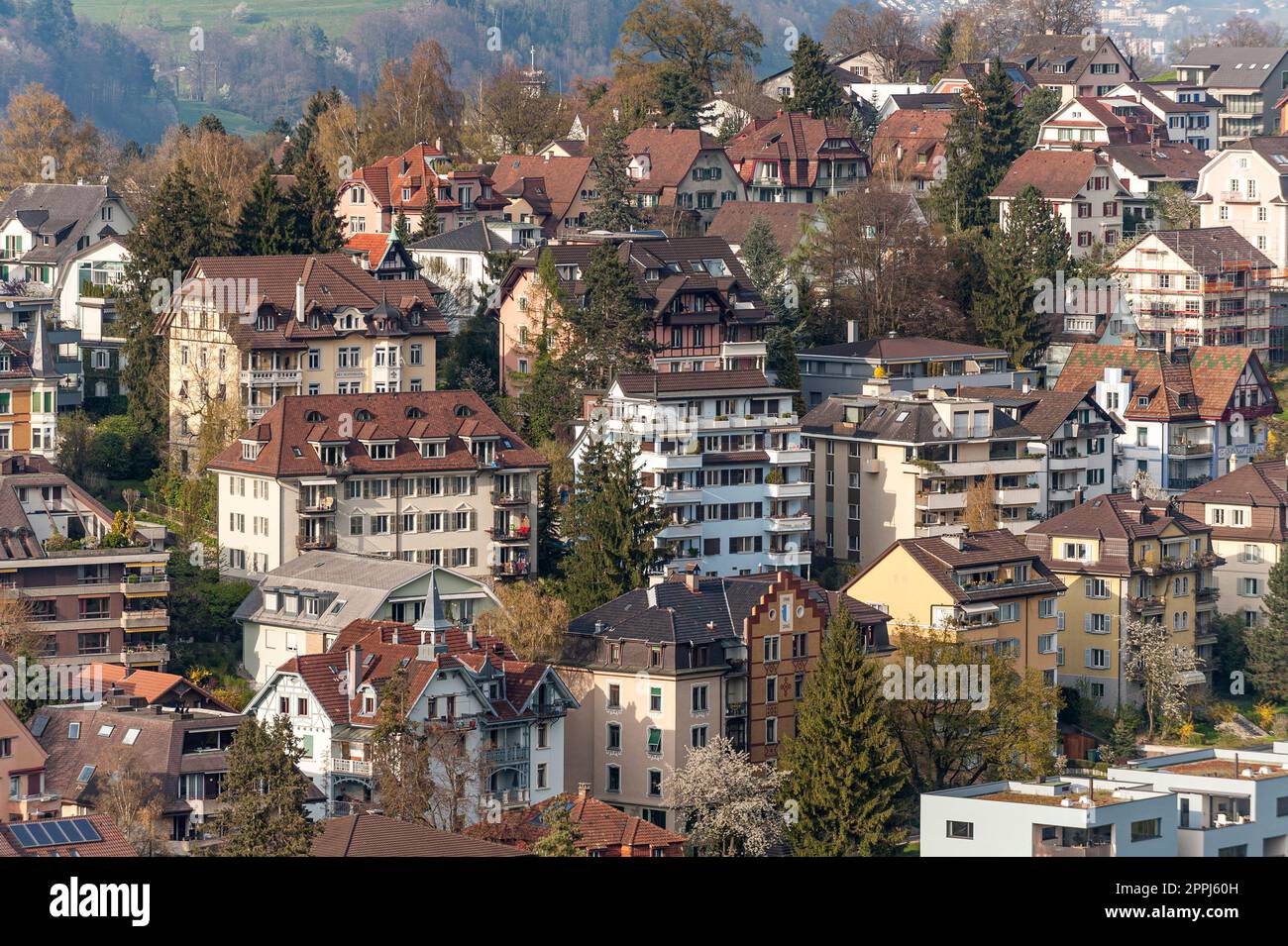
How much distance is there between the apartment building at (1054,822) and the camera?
185 ft

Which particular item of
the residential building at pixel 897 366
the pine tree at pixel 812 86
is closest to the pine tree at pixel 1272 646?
the residential building at pixel 897 366

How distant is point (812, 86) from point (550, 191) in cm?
1935

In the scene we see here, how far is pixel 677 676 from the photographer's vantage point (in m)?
70.3

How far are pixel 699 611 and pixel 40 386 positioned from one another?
26.6 m

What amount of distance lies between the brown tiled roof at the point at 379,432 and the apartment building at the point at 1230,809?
2807 cm

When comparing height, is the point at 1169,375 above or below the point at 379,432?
above

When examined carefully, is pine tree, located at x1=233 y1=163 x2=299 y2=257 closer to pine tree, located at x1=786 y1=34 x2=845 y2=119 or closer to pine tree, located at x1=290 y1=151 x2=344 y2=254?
pine tree, located at x1=290 y1=151 x2=344 y2=254

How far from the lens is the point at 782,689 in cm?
7331

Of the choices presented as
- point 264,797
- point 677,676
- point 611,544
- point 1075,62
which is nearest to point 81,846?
point 264,797

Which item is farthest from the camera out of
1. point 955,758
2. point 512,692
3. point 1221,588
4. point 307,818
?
point 1221,588

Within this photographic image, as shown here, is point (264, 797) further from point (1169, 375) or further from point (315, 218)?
point (1169, 375)

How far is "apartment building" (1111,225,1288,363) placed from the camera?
112438mm

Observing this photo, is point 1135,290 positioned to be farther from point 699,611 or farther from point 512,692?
point 512,692
